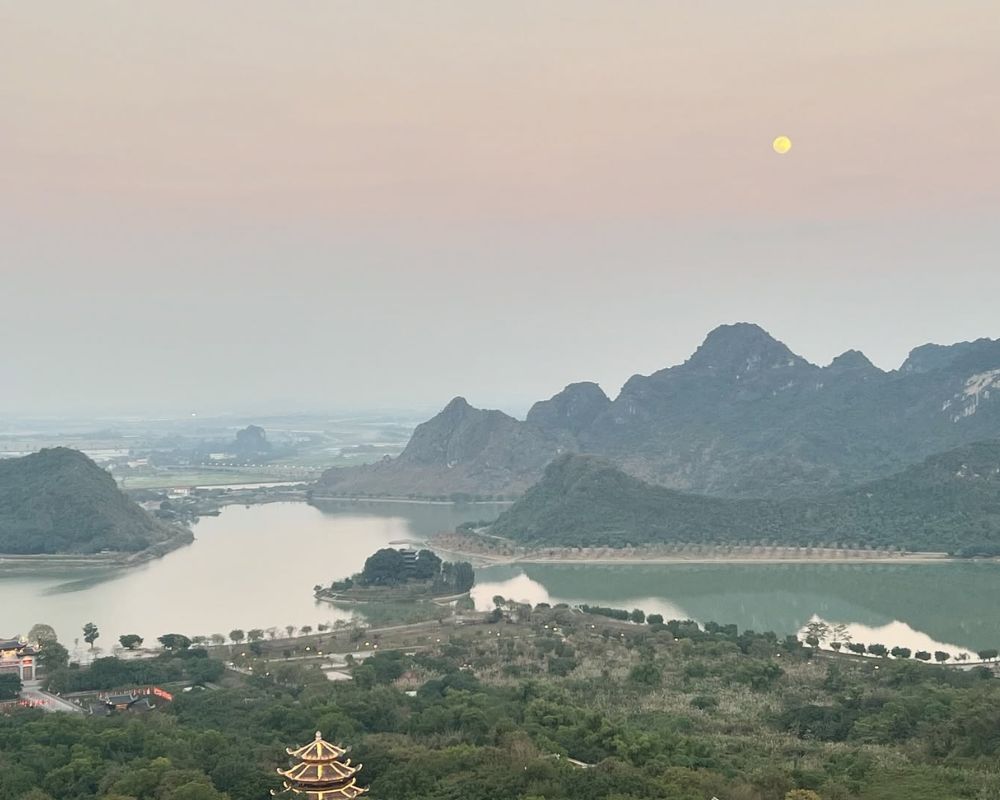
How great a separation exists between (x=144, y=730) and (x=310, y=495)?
54063mm

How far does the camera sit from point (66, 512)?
52.0 meters

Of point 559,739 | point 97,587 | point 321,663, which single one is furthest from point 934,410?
point 559,739

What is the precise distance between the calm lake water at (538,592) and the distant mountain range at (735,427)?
19.1 metres

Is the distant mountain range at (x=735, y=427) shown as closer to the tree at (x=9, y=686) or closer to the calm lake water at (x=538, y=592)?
the calm lake water at (x=538, y=592)

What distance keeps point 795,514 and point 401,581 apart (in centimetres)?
2077

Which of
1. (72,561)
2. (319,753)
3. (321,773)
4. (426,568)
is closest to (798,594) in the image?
(426,568)

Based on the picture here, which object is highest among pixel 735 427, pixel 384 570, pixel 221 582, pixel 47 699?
pixel 735 427

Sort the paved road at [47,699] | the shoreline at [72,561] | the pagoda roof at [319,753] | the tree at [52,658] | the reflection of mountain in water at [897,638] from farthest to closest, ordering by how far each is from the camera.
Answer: the shoreline at [72,561], the reflection of mountain in water at [897,638], the tree at [52,658], the paved road at [47,699], the pagoda roof at [319,753]

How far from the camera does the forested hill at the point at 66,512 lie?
49.5 meters

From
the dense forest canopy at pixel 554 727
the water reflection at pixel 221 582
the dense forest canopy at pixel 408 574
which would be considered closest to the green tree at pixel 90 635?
the water reflection at pixel 221 582

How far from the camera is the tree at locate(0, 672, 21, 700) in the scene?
23.8m

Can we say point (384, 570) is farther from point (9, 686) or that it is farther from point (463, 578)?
point (9, 686)

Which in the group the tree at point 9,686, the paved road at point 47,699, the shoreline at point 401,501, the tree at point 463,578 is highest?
the shoreline at point 401,501

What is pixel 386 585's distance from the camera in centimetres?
3922
